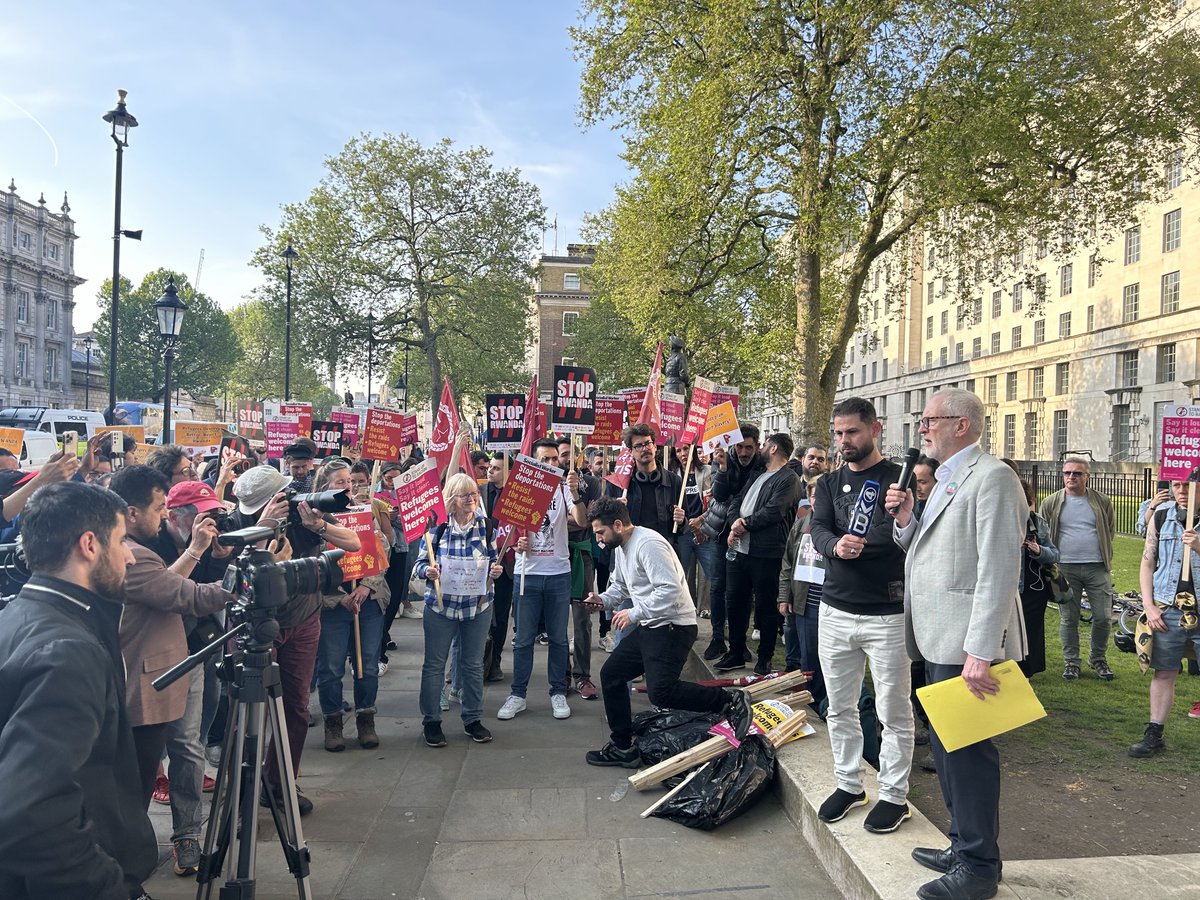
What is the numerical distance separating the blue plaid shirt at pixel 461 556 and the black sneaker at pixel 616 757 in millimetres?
1348

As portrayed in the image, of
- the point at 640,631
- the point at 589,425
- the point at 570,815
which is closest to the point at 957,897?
the point at 570,815

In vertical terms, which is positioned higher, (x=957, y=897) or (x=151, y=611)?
(x=151, y=611)

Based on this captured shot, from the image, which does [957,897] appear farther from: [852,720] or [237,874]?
[237,874]

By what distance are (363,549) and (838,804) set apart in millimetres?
3627

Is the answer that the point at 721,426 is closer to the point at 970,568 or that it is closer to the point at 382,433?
the point at 382,433

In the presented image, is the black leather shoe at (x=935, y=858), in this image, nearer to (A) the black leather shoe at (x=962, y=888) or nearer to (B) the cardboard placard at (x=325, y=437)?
(A) the black leather shoe at (x=962, y=888)

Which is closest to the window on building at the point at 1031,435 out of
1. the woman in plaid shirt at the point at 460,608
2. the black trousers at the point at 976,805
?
the woman in plaid shirt at the point at 460,608

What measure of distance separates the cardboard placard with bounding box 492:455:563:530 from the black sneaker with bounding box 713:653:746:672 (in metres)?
2.13

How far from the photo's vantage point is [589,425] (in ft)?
26.5

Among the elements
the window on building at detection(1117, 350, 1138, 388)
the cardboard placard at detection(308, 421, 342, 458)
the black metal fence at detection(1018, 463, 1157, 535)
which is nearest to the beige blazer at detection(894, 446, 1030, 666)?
the cardboard placard at detection(308, 421, 342, 458)

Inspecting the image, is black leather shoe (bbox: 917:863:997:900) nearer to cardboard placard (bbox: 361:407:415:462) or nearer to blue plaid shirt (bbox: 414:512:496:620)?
blue plaid shirt (bbox: 414:512:496:620)

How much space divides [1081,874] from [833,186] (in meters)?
15.1

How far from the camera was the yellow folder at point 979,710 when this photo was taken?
3.20m

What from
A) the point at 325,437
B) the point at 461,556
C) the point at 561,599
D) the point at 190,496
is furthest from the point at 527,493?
the point at 325,437
